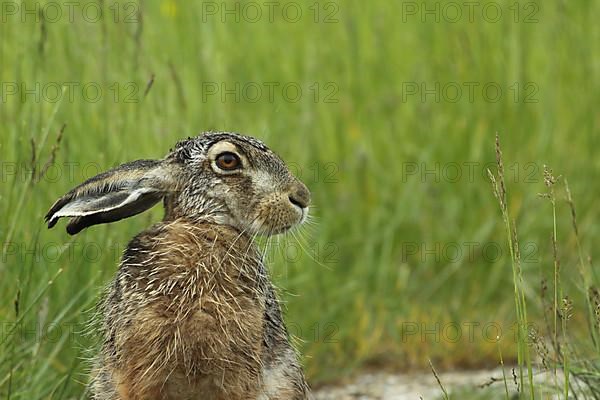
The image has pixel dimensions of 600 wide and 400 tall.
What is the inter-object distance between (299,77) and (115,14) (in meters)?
1.57

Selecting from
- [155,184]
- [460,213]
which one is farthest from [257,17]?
[155,184]

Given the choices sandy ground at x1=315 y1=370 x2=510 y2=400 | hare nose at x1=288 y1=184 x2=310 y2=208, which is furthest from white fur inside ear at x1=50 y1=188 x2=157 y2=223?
sandy ground at x1=315 y1=370 x2=510 y2=400

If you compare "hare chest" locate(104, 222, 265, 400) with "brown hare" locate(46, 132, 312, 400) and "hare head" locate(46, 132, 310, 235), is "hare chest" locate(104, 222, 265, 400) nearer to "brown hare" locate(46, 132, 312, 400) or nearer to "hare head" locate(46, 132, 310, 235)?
"brown hare" locate(46, 132, 312, 400)

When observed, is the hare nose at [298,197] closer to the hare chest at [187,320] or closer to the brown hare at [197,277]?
the brown hare at [197,277]

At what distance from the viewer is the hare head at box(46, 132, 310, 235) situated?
16.6 ft

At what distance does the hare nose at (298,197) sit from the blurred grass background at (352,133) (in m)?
1.36

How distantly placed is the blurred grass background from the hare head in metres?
1.16

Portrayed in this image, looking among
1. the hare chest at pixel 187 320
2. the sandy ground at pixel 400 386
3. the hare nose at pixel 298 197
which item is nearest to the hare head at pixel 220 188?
the hare nose at pixel 298 197

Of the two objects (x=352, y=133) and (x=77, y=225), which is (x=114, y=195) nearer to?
(x=77, y=225)

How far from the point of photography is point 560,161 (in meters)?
8.57

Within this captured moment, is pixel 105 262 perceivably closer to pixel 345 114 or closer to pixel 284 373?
pixel 284 373

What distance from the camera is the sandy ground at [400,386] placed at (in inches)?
278

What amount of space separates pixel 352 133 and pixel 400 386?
2.04 m

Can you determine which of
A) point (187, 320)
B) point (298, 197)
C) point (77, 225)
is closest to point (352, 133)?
point (298, 197)
